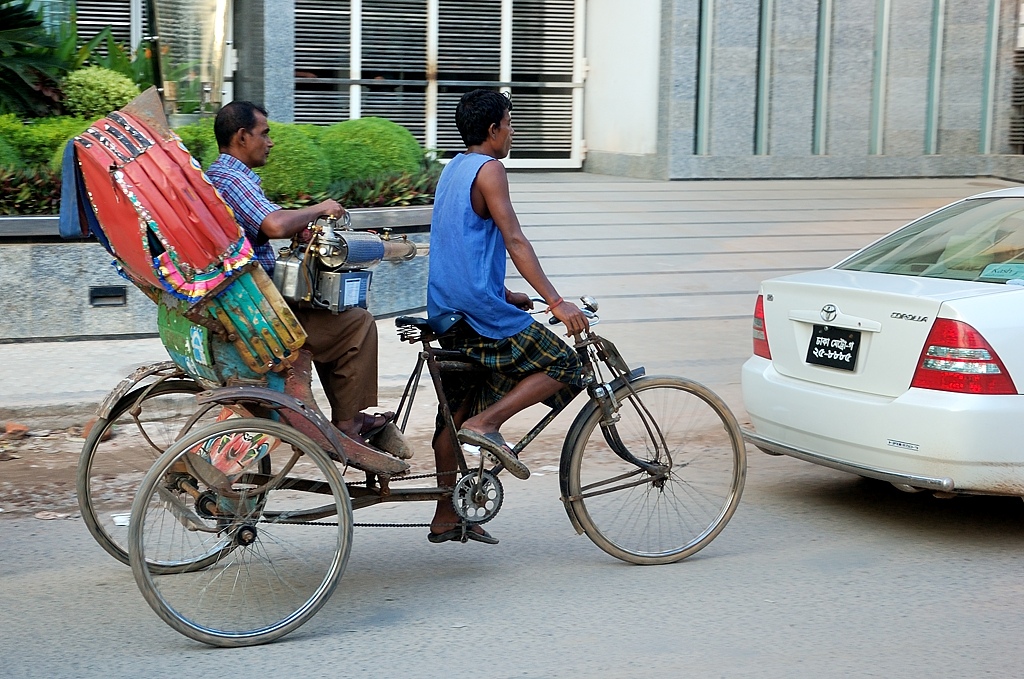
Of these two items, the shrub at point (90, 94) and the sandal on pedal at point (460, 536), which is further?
the shrub at point (90, 94)

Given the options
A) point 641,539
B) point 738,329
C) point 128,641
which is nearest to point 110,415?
point 128,641

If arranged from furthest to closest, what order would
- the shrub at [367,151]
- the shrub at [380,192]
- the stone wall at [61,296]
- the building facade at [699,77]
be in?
1. the building facade at [699,77]
2. the shrub at [367,151]
3. the shrub at [380,192]
4. the stone wall at [61,296]

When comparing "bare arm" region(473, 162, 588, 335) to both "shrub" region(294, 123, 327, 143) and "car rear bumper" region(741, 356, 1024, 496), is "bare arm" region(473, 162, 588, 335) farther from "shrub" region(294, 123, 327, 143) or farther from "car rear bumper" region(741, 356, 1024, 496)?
"shrub" region(294, 123, 327, 143)

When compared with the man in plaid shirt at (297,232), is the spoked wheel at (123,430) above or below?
below

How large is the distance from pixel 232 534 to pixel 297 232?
3.58ft

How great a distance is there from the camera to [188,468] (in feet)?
13.4

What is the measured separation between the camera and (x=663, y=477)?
16.3ft

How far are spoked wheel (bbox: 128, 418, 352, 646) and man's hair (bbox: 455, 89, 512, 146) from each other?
4.49 feet

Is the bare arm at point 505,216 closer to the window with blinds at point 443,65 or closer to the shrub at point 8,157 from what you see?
the shrub at point 8,157

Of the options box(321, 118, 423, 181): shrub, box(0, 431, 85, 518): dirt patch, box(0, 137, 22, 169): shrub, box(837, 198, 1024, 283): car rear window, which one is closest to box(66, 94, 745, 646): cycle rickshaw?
box(0, 431, 85, 518): dirt patch

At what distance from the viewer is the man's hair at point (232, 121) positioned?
4301 millimetres

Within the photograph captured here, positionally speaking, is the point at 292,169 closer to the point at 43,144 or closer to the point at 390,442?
the point at 43,144

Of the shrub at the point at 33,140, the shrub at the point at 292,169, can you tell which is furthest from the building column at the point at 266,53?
the shrub at the point at 292,169

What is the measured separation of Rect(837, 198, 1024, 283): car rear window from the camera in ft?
18.2
